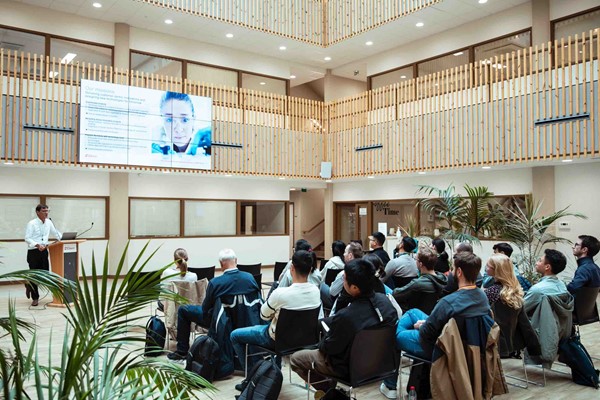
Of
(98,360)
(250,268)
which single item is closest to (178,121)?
(250,268)

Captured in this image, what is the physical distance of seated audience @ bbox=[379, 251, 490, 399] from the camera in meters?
3.44

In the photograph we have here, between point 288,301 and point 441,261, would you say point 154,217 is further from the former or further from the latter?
point 288,301

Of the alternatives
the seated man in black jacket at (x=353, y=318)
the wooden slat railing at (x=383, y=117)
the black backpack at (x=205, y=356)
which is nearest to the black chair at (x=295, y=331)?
the seated man in black jacket at (x=353, y=318)

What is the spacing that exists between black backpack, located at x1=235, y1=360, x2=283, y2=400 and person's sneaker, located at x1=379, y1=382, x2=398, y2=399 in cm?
113

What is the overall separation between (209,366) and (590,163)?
8.89 metres

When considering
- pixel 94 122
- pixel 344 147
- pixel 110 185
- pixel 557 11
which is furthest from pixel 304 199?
pixel 557 11

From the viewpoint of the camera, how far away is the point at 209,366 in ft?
15.1

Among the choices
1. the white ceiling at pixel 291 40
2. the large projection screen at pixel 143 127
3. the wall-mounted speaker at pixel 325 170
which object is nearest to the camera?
the large projection screen at pixel 143 127

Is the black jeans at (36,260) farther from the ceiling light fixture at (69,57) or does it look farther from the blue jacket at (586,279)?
the blue jacket at (586,279)

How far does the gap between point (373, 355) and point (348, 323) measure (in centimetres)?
37

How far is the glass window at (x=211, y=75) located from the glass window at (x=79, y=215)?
13.5 feet

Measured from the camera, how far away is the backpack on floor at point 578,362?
470 cm

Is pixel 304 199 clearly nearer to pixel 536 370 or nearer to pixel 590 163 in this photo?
pixel 590 163

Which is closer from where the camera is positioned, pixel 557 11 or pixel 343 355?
pixel 343 355
